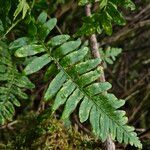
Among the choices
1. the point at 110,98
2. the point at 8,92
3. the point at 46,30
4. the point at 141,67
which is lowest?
the point at 110,98

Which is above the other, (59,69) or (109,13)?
(109,13)

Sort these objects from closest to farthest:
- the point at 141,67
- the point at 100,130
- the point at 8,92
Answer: the point at 100,130, the point at 8,92, the point at 141,67

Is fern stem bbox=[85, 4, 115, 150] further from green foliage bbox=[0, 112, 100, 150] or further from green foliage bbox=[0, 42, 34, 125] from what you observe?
green foliage bbox=[0, 42, 34, 125]

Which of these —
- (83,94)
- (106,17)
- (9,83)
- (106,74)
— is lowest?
(83,94)

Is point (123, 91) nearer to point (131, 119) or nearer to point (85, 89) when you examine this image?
point (131, 119)

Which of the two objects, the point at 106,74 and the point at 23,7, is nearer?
the point at 23,7

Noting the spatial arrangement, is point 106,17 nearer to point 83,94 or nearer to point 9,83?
point 83,94

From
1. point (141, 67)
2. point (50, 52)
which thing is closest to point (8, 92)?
point (50, 52)

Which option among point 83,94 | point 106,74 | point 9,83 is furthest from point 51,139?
point 106,74

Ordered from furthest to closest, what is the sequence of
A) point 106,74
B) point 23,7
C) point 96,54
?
point 106,74, point 96,54, point 23,7
